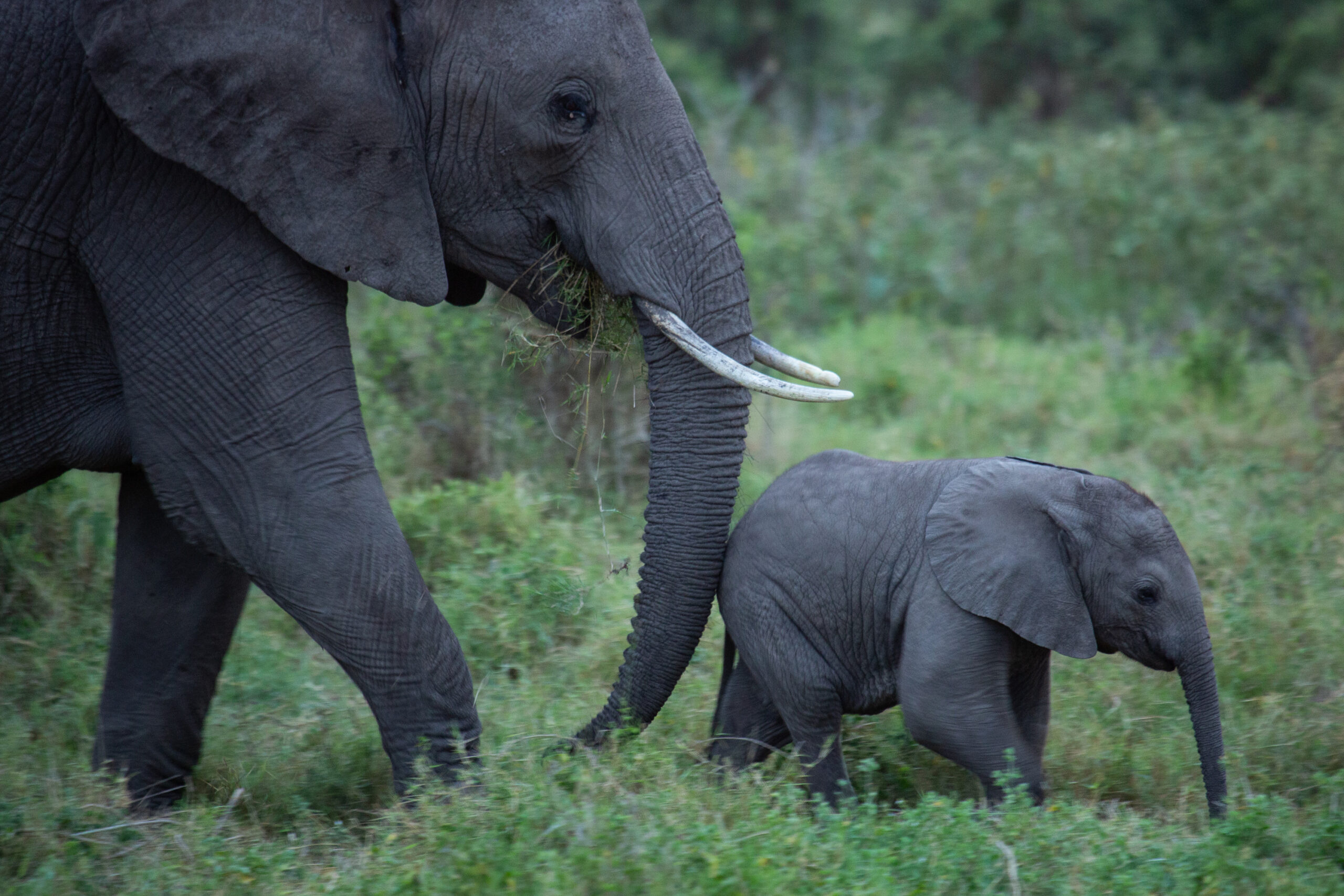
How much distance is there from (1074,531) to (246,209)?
2334 mm

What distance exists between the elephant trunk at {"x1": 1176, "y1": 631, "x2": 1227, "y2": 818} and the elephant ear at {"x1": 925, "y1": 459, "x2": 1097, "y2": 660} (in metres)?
0.26

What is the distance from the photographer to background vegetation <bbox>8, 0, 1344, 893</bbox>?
3234mm

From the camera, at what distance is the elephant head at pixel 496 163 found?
127 inches

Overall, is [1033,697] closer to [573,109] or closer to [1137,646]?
[1137,646]

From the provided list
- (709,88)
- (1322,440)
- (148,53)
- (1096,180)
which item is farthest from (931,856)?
(709,88)

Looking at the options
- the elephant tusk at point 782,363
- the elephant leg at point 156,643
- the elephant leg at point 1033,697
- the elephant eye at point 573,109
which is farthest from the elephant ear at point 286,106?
the elephant leg at point 1033,697

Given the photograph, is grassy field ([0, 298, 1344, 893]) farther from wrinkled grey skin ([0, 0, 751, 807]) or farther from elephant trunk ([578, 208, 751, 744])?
wrinkled grey skin ([0, 0, 751, 807])

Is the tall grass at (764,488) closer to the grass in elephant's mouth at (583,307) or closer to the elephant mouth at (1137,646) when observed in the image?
the grass in elephant's mouth at (583,307)

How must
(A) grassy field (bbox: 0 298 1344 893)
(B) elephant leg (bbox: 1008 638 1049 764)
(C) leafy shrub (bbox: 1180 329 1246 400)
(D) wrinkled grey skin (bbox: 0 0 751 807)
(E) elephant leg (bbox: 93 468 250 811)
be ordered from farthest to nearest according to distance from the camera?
(C) leafy shrub (bbox: 1180 329 1246 400) → (E) elephant leg (bbox: 93 468 250 811) → (B) elephant leg (bbox: 1008 638 1049 764) → (D) wrinkled grey skin (bbox: 0 0 751 807) → (A) grassy field (bbox: 0 298 1344 893)

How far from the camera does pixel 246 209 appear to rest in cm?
340

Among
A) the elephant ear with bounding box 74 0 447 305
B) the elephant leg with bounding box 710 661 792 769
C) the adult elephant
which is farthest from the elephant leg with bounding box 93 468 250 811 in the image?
the elephant leg with bounding box 710 661 792 769

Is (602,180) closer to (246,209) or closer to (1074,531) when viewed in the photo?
(246,209)

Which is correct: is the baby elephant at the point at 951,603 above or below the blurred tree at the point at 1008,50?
below

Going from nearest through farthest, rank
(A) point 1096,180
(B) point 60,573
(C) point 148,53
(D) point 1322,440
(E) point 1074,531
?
(C) point 148,53 → (E) point 1074,531 → (B) point 60,573 → (D) point 1322,440 → (A) point 1096,180
